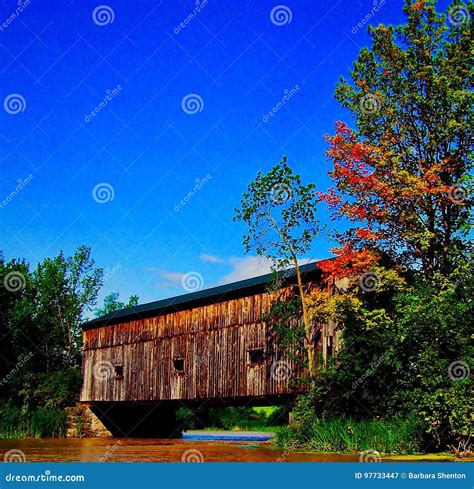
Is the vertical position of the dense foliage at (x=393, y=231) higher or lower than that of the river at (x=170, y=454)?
higher

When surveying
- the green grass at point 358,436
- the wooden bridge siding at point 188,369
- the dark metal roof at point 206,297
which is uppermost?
the dark metal roof at point 206,297

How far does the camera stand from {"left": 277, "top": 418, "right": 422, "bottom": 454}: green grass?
16.6m

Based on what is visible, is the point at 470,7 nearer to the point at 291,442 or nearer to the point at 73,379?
the point at 291,442

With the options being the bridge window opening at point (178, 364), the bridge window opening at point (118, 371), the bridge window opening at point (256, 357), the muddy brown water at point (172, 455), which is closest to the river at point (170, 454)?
the muddy brown water at point (172, 455)

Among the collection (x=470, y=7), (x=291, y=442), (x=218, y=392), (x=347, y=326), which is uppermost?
(x=470, y=7)

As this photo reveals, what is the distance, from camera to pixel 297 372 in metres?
23.3

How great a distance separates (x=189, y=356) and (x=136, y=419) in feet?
30.5

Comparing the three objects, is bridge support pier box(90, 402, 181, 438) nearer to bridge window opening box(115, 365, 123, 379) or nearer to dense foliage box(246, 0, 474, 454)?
bridge window opening box(115, 365, 123, 379)

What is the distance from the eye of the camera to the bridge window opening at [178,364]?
29094mm

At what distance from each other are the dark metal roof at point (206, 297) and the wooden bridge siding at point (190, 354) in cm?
28

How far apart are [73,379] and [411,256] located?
24037 mm

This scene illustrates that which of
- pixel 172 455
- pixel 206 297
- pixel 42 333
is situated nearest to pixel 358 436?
pixel 172 455

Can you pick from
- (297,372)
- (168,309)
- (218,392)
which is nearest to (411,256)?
(297,372)

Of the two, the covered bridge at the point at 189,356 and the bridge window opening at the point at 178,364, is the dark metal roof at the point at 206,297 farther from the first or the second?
the bridge window opening at the point at 178,364
